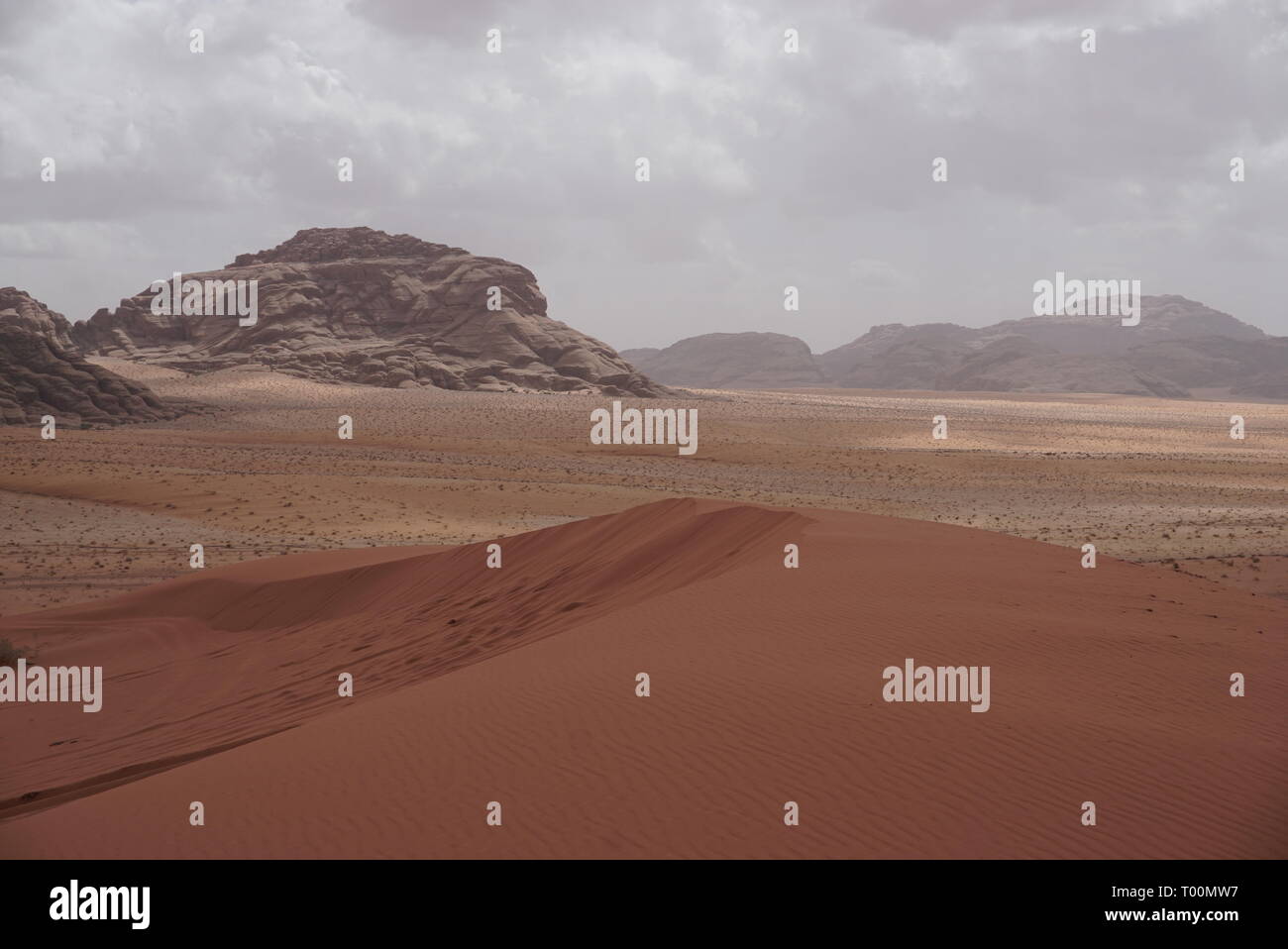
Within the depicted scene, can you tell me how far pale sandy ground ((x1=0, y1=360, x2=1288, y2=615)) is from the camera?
21.2m

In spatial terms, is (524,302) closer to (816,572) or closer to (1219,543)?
(1219,543)

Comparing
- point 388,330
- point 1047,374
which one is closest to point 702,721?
point 388,330

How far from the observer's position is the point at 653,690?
6953mm

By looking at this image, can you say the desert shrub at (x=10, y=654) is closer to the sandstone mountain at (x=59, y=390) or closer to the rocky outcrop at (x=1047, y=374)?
the sandstone mountain at (x=59, y=390)

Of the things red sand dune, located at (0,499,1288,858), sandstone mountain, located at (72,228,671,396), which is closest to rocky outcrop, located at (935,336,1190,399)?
sandstone mountain, located at (72,228,671,396)

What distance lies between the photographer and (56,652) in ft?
42.3

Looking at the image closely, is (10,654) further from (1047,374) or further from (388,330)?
(1047,374)

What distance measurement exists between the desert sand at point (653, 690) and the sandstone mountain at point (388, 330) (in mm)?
68901

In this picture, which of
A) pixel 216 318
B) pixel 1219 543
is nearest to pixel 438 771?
pixel 1219 543

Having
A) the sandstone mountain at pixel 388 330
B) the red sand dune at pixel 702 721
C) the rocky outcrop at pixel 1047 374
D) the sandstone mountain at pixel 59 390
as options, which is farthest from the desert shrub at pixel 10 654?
the rocky outcrop at pixel 1047 374

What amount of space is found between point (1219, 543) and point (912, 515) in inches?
297

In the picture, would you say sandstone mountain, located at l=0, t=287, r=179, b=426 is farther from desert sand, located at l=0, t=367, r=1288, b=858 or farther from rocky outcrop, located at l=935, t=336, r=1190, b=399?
rocky outcrop, located at l=935, t=336, r=1190, b=399

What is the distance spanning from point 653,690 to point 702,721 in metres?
0.70

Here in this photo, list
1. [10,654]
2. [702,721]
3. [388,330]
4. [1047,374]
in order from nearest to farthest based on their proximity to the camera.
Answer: [702,721]
[10,654]
[388,330]
[1047,374]
